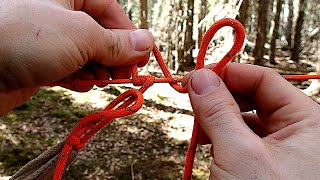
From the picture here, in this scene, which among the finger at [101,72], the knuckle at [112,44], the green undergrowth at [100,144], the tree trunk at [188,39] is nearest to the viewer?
the knuckle at [112,44]

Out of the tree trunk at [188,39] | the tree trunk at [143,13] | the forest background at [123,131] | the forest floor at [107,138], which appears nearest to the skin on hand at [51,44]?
the forest background at [123,131]

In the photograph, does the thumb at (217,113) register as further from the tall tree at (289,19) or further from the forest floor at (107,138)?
the tall tree at (289,19)

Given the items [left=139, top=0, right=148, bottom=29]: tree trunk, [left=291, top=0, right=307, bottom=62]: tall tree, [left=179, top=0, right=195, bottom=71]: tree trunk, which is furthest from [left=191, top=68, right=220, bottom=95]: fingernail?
[left=291, top=0, right=307, bottom=62]: tall tree

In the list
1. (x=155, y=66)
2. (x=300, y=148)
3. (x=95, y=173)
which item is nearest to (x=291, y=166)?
(x=300, y=148)

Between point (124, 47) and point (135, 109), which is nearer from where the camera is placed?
point (135, 109)

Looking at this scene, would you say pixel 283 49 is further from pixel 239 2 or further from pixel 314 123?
pixel 314 123

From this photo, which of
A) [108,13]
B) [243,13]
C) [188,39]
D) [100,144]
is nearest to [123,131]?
[100,144]

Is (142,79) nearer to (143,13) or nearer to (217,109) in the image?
(217,109)
